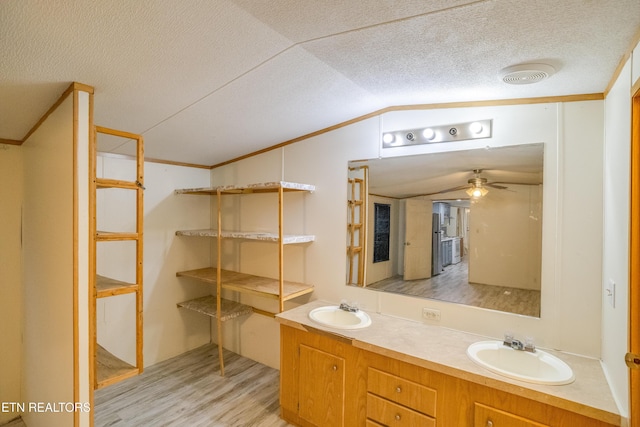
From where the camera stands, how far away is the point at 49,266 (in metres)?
1.76

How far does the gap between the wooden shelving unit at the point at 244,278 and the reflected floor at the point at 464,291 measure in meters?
0.78

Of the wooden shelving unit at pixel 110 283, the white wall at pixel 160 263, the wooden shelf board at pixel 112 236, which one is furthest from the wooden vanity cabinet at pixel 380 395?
the white wall at pixel 160 263

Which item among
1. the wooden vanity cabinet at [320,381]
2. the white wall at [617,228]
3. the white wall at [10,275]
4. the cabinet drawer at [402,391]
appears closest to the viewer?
the white wall at [617,228]

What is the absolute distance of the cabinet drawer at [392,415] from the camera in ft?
5.31

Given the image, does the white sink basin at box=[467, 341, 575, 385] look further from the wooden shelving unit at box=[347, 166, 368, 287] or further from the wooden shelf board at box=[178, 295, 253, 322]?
the wooden shelf board at box=[178, 295, 253, 322]

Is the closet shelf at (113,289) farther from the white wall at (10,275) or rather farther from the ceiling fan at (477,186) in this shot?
the ceiling fan at (477,186)

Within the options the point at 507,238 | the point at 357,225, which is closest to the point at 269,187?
the point at 357,225

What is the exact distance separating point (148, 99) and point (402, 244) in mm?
1983

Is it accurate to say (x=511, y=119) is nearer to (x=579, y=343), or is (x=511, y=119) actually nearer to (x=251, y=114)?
(x=579, y=343)

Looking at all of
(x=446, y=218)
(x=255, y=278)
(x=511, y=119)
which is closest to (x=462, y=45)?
(x=511, y=119)

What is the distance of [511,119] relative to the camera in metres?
1.85

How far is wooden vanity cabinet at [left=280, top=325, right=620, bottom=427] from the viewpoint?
1373 millimetres

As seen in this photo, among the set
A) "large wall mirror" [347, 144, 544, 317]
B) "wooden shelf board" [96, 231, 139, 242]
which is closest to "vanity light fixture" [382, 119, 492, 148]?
"large wall mirror" [347, 144, 544, 317]

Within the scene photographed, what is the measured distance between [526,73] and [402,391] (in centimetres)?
177
